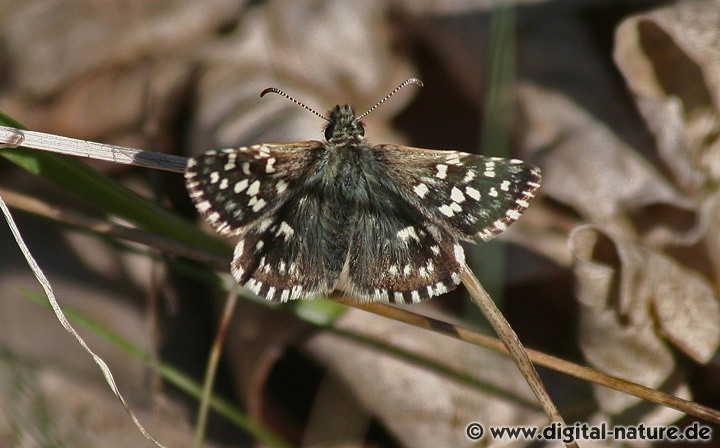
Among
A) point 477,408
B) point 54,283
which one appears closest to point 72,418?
point 54,283

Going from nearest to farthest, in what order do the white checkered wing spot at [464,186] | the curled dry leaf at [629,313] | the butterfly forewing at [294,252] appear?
the butterfly forewing at [294,252], the white checkered wing spot at [464,186], the curled dry leaf at [629,313]

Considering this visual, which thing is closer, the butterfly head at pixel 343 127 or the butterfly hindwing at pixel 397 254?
the butterfly hindwing at pixel 397 254

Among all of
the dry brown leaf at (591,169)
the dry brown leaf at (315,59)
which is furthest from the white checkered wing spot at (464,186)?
the dry brown leaf at (315,59)

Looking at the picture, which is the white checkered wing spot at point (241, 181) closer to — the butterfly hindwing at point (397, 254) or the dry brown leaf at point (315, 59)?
the butterfly hindwing at point (397, 254)

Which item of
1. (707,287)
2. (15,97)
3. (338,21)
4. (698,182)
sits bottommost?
(707,287)

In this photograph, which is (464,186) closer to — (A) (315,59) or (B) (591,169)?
(B) (591,169)

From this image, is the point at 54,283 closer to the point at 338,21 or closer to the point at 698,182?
the point at 338,21
